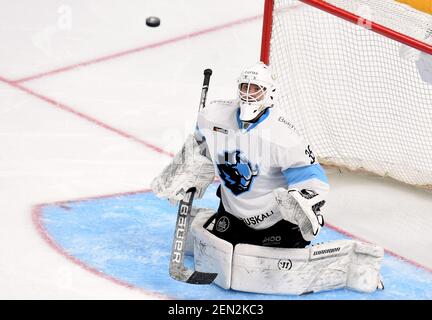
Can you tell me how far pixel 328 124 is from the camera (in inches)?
248

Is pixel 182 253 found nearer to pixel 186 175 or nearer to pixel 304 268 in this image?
pixel 186 175

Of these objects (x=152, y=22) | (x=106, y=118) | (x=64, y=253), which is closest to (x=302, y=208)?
(x=64, y=253)

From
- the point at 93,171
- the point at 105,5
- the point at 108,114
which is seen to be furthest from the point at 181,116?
the point at 105,5

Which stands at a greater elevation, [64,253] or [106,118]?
[106,118]

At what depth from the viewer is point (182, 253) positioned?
5215 mm

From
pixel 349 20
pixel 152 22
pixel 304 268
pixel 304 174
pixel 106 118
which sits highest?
pixel 152 22

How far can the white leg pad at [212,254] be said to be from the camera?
518 centimetres

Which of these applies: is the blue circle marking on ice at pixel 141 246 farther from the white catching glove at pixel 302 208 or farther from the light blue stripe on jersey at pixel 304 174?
the light blue stripe on jersey at pixel 304 174

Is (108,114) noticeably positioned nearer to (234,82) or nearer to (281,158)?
(234,82)

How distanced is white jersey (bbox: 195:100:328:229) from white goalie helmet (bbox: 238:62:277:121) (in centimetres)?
6

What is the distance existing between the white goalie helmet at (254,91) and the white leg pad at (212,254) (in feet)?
1.56

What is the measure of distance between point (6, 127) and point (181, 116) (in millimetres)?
839

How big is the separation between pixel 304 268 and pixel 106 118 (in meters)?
1.84
